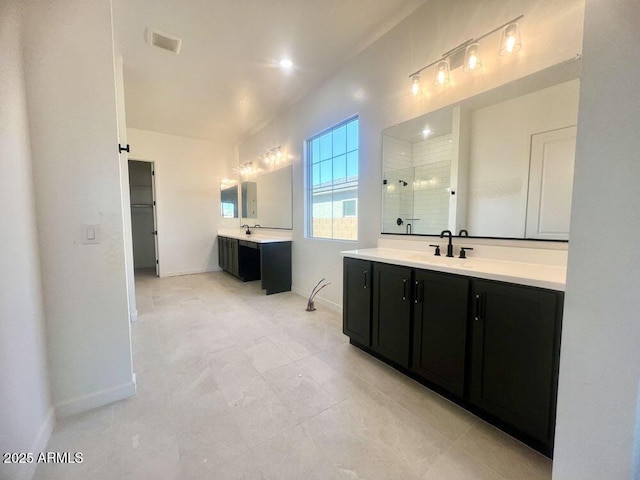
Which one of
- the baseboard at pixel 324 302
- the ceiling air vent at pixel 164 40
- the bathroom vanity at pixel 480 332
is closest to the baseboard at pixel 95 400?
the bathroom vanity at pixel 480 332

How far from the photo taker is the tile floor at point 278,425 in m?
1.20

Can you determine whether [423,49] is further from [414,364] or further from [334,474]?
[334,474]

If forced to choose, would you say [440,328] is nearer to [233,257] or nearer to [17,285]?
[17,285]

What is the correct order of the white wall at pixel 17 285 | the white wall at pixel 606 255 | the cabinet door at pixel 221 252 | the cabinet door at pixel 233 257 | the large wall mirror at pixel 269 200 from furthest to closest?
1. the cabinet door at pixel 221 252
2. the cabinet door at pixel 233 257
3. the large wall mirror at pixel 269 200
4. the white wall at pixel 17 285
5. the white wall at pixel 606 255

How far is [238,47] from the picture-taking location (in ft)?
8.86

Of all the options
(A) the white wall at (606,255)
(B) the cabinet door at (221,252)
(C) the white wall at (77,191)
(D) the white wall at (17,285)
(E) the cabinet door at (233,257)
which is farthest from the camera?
(B) the cabinet door at (221,252)

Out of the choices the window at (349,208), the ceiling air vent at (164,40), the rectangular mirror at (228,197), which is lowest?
the window at (349,208)

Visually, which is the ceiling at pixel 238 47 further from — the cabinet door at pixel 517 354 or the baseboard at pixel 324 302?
the baseboard at pixel 324 302

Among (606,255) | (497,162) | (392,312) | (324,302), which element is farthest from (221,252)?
(606,255)

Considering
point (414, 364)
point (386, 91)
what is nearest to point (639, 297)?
point (414, 364)

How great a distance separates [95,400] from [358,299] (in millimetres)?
1923

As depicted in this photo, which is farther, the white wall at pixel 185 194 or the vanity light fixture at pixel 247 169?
the vanity light fixture at pixel 247 169

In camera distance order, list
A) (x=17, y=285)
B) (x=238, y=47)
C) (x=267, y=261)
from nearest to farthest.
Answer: (x=17, y=285)
(x=238, y=47)
(x=267, y=261)

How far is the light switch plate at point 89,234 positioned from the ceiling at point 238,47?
6.52 feet
